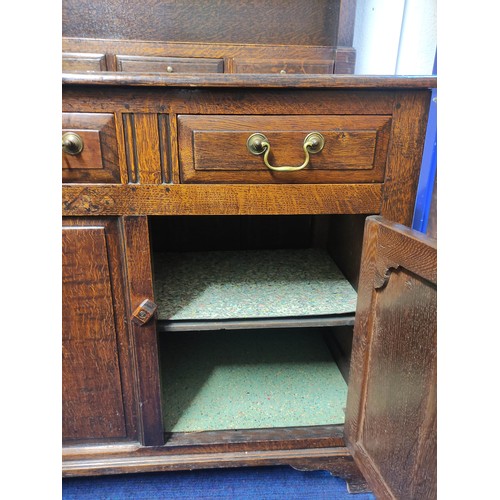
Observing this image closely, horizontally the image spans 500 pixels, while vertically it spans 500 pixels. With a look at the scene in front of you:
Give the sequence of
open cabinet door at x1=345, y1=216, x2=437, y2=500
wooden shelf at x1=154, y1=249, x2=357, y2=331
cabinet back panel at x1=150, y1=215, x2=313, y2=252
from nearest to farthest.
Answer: open cabinet door at x1=345, y1=216, x2=437, y2=500 < wooden shelf at x1=154, y1=249, x2=357, y2=331 < cabinet back panel at x1=150, y1=215, x2=313, y2=252

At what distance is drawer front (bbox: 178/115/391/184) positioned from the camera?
20.9 inches

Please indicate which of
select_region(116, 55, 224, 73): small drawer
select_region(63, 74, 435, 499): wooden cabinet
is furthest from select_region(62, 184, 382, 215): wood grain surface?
select_region(116, 55, 224, 73): small drawer

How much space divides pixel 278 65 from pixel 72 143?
19.3 inches

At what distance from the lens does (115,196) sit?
54cm

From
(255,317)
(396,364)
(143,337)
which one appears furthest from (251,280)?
(396,364)

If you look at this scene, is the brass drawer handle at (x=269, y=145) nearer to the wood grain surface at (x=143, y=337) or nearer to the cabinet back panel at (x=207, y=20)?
the wood grain surface at (x=143, y=337)

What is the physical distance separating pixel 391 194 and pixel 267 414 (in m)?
0.49

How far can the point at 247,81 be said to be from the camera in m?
0.50

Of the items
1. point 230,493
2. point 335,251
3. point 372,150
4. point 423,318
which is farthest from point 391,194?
point 230,493

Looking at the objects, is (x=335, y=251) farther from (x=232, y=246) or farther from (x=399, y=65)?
(x=399, y=65)

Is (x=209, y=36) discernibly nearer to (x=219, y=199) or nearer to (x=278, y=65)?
(x=278, y=65)

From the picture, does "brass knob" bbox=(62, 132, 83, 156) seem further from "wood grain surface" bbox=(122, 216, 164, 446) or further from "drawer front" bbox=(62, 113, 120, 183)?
"wood grain surface" bbox=(122, 216, 164, 446)

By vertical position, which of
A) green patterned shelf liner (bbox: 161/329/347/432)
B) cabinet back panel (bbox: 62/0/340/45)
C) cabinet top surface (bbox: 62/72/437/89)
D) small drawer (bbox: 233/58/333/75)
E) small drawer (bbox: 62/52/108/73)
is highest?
cabinet back panel (bbox: 62/0/340/45)

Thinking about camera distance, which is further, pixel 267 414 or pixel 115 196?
pixel 267 414
